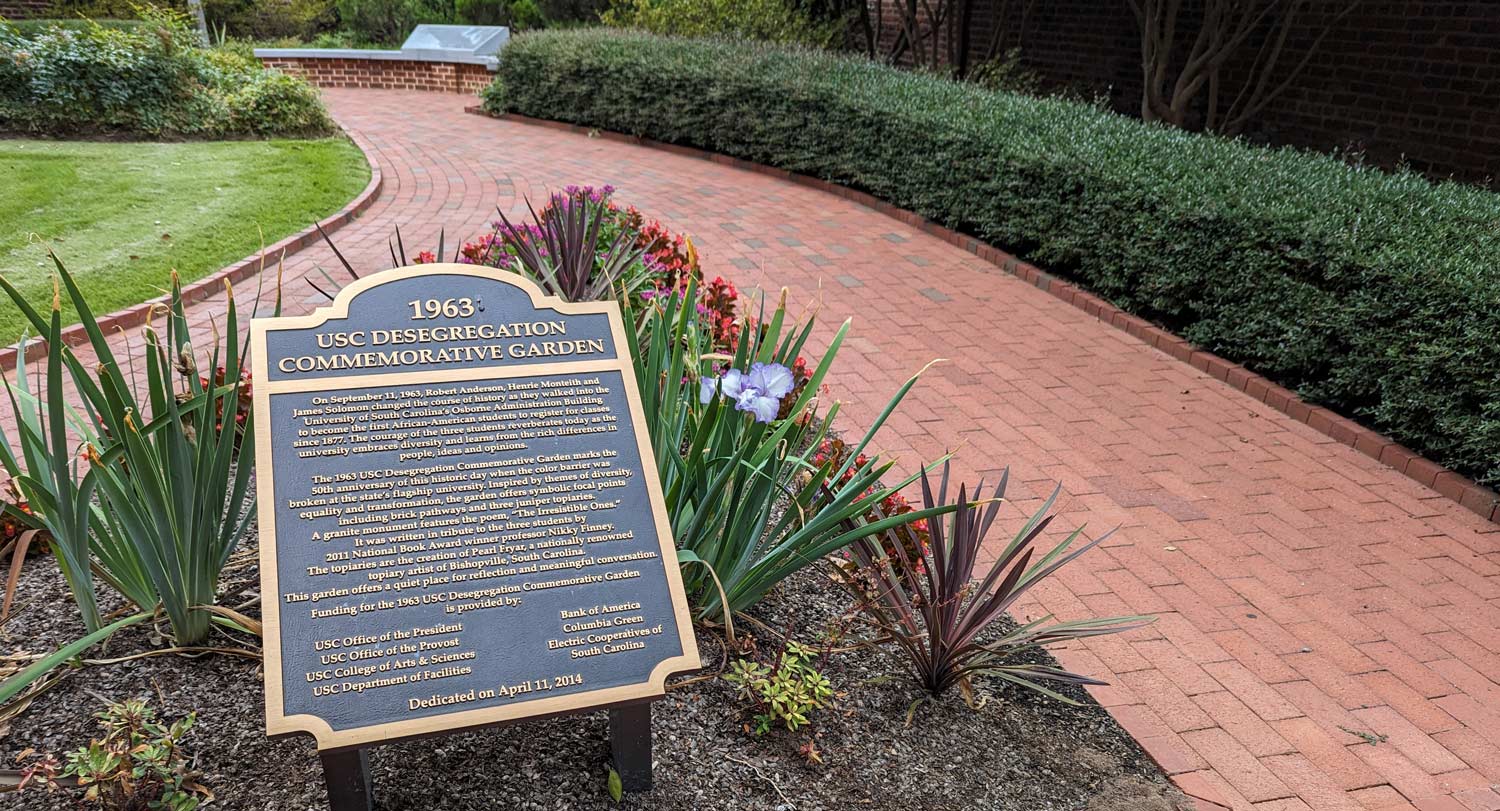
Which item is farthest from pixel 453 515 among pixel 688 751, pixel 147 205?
pixel 147 205

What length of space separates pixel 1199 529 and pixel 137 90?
32.4 feet

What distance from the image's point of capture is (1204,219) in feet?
18.5

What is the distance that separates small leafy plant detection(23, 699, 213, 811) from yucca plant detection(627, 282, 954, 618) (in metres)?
1.18

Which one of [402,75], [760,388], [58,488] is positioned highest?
[402,75]

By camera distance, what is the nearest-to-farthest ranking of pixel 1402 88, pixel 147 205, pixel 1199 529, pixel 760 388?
1. pixel 760 388
2. pixel 1199 529
3. pixel 147 205
4. pixel 1402 88

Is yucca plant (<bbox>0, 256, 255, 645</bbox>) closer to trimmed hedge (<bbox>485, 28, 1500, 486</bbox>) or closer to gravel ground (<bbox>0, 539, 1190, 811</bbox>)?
gravel ground (<bbox>0, 539, 1190, 811</bbox>)

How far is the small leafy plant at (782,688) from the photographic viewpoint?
A: 257 cm

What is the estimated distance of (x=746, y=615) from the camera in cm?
293

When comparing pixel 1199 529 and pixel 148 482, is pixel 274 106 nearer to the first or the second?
pixel 148 482

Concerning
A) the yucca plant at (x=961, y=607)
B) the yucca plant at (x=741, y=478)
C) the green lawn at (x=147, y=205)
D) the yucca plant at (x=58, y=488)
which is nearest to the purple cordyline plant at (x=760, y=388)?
the yucca plant at (x=741, y=478)

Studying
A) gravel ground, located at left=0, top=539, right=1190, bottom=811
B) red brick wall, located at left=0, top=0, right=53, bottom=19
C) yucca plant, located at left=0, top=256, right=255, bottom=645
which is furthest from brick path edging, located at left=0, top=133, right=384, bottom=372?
red brick wall, located at left=0, top=0, right=53, bottom=19

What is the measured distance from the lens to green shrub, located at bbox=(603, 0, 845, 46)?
13.8m

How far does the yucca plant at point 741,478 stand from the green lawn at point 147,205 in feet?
11.3

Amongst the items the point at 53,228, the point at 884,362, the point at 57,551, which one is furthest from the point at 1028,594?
the point at 53,228
